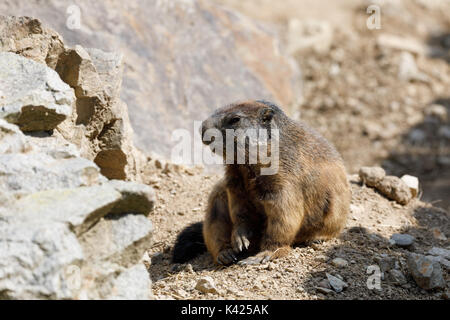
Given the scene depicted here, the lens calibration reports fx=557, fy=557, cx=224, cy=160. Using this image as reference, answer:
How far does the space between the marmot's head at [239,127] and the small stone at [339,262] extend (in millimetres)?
1369

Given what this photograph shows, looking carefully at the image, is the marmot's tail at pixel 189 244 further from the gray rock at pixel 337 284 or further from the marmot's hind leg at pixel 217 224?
the gray rock at pixel 337 284

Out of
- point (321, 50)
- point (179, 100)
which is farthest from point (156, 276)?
point (321, 50)

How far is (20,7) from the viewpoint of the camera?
837 centimetres

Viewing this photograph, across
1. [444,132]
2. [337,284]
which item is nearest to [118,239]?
[337,284]

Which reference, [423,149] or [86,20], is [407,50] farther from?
[86,20]

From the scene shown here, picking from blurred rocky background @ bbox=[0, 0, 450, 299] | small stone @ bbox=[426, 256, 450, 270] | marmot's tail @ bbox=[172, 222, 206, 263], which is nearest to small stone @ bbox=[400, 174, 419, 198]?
blurred rocky background @ bbox=[0, 0, 450, 299]

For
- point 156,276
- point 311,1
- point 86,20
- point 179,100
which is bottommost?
point 156,276

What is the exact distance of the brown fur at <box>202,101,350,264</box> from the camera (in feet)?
19.2

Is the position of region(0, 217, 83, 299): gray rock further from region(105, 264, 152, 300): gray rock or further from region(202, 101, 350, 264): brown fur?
region(202, 101, 350, 264): brown fur

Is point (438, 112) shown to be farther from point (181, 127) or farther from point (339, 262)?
point (339, 262)

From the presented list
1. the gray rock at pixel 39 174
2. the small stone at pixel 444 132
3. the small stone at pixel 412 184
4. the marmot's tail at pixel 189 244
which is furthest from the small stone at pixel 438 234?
the small stone at pixel 444 132

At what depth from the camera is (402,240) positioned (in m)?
6.38

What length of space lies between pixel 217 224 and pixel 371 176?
2.61m
